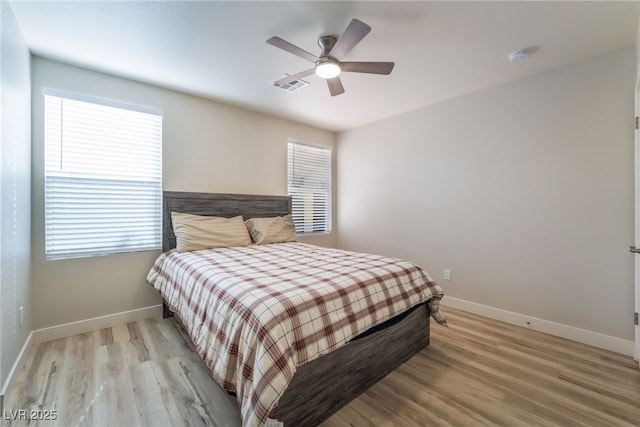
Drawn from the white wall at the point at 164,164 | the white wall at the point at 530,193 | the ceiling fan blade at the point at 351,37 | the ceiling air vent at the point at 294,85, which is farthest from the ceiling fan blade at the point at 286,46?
the white wall at the point at 530,193

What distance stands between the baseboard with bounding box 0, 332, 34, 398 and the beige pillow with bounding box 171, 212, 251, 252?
1247 mm

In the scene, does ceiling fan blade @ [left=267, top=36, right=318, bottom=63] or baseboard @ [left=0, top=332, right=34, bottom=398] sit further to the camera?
ceiling fan blade @ [left=267, top=36, right=318, bottom=63]

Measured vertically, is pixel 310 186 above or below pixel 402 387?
above

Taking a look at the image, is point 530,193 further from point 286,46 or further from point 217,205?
point 217,205

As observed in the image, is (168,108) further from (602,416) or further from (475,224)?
(602,416)

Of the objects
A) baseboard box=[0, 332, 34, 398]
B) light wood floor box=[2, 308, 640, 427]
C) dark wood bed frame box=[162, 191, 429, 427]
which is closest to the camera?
dark wood bed frame box=[162, 191, 429, 427]

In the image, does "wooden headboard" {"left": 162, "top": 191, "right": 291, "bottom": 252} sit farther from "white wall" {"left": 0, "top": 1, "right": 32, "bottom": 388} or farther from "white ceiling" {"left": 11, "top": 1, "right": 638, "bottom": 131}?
"white ceiling" {"left": 11, "top": 1, "right": 638, "bottom": 131}

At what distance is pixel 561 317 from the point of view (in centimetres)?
246

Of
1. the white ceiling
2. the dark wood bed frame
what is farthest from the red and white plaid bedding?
the white ceiling

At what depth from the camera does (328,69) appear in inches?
81.0

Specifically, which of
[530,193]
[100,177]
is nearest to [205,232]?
[100,177]

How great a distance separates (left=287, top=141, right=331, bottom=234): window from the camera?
414 cm

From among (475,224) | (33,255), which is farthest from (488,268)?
(33,255)

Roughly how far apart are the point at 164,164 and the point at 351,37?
2344 mm
